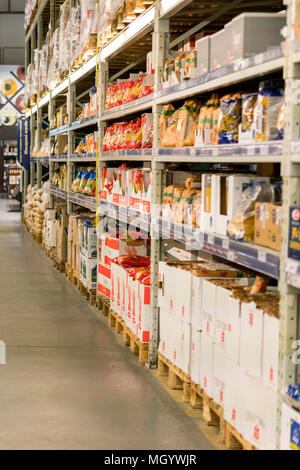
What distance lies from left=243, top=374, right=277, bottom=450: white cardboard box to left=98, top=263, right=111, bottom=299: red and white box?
11.4 feet

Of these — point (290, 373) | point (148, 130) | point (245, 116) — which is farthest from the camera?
point (148, 130)

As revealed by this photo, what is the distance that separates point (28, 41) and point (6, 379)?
1382 cm

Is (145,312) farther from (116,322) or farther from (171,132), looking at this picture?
(171,132)

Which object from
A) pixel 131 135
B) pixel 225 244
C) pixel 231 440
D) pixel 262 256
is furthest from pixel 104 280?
pixel 262 256

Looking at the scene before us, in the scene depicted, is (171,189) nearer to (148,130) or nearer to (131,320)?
(148,130)

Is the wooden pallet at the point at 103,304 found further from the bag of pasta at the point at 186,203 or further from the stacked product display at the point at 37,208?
the stacked product display at the point at 37,208

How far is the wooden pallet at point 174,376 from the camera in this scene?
4215 mm

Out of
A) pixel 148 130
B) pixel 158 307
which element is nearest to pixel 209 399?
pixel 158 307

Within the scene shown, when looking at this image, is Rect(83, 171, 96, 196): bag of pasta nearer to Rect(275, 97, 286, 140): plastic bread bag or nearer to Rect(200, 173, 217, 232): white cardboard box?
Rect(200, 173, 217, 232): white cardboard box

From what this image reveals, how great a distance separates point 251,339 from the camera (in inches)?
123

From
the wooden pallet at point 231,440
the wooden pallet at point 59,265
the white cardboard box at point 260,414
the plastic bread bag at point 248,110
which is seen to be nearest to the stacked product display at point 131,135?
the plastic bread bag at point 248,110

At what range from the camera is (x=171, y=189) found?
4.68m

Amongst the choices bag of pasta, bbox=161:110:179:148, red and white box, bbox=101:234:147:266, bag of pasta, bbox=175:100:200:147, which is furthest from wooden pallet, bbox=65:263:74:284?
bag of pasta, bbox=175:100:200:147

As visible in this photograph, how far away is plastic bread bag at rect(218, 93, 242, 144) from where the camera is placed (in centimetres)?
357
